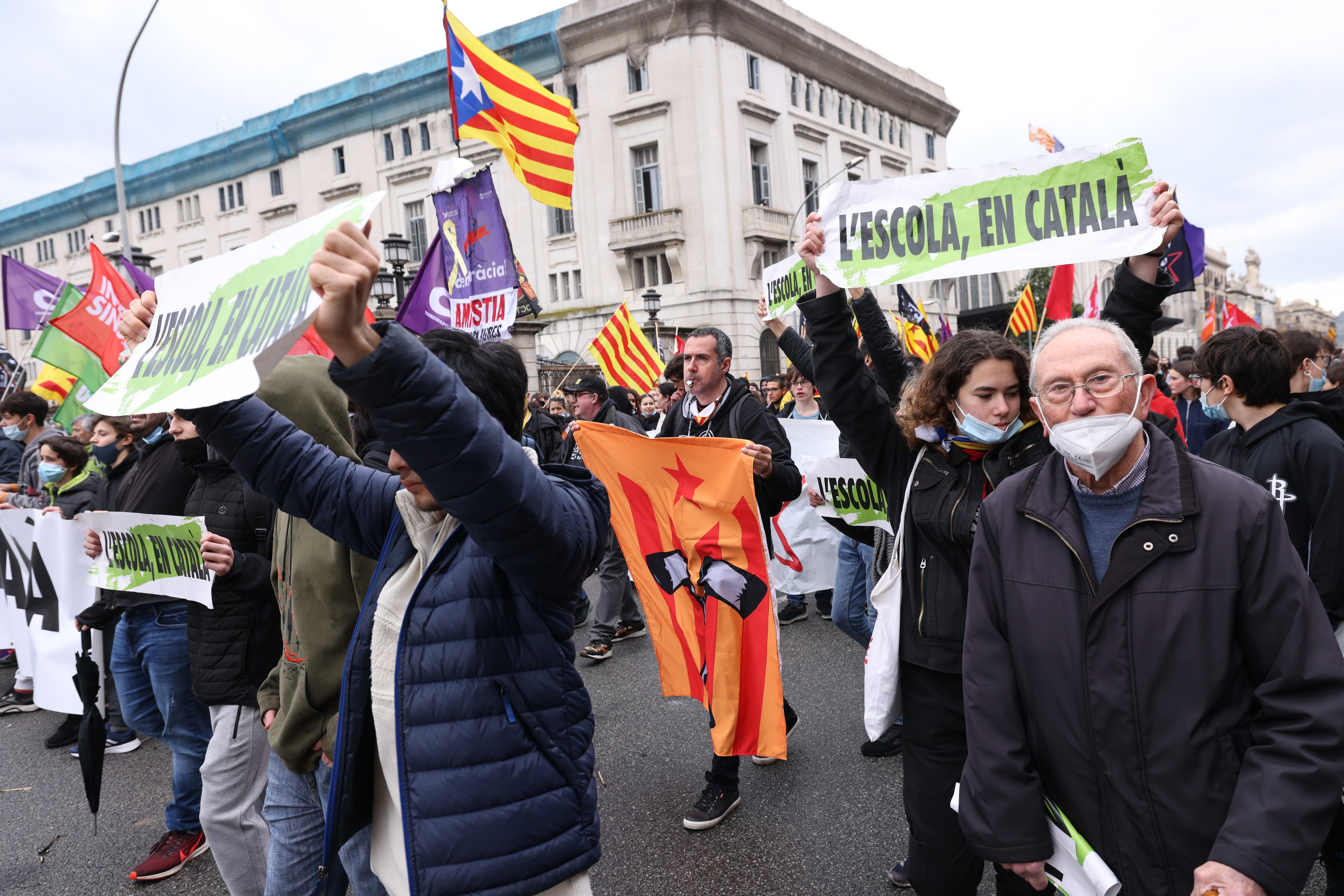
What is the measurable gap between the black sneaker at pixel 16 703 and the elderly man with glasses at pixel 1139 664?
7188mm

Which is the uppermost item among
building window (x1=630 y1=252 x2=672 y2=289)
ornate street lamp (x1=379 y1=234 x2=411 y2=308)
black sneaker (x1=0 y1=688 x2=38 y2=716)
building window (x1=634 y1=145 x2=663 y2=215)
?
building window (x1=634 y1=145 x2=663 y2=215)

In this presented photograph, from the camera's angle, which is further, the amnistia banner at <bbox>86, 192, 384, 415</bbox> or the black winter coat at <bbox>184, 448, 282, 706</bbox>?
the black winter coat at <bbox>184, 448, 282, 706</bbox>

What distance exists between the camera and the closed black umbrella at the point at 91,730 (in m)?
3.21

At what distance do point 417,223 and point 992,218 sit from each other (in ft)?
123

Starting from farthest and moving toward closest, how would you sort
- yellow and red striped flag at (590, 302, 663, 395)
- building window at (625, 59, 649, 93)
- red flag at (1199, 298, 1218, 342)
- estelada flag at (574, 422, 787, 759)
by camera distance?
building window at (625, 59, 649, 93)
red flag at (1199, 298, 1218, 342)
yellow and red striped flag at (590, 302, 663, 395)
estelada flag at (574, 422, 787, 759)

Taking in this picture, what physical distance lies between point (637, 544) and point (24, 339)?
6541 centimetres

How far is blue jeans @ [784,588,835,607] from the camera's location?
7094 millimetres

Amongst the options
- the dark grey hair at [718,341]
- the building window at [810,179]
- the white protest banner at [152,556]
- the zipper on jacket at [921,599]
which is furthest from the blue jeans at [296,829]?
the building window at [810,179]

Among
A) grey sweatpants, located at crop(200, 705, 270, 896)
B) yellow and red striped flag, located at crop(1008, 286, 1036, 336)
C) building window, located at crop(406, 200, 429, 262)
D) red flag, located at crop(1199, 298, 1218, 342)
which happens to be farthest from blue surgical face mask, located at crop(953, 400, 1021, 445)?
building window, located at crop(406, 200, 429, 262)

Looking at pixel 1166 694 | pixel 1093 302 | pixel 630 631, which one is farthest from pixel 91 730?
pixel 1093 302

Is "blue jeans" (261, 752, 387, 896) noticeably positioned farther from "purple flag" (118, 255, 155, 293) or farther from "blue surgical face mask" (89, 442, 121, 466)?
"purple flag" (118, 255, 155, 293)

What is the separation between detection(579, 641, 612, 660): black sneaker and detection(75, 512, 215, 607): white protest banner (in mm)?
3268

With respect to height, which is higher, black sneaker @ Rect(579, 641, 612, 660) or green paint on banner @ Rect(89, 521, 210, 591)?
green paint on banner @ Rect(89, 521, 210, 591)

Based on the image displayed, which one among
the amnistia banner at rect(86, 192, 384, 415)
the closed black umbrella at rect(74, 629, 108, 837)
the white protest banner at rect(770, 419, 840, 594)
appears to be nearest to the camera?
the amnistia banner at rect(86, 192, 384, 415)
